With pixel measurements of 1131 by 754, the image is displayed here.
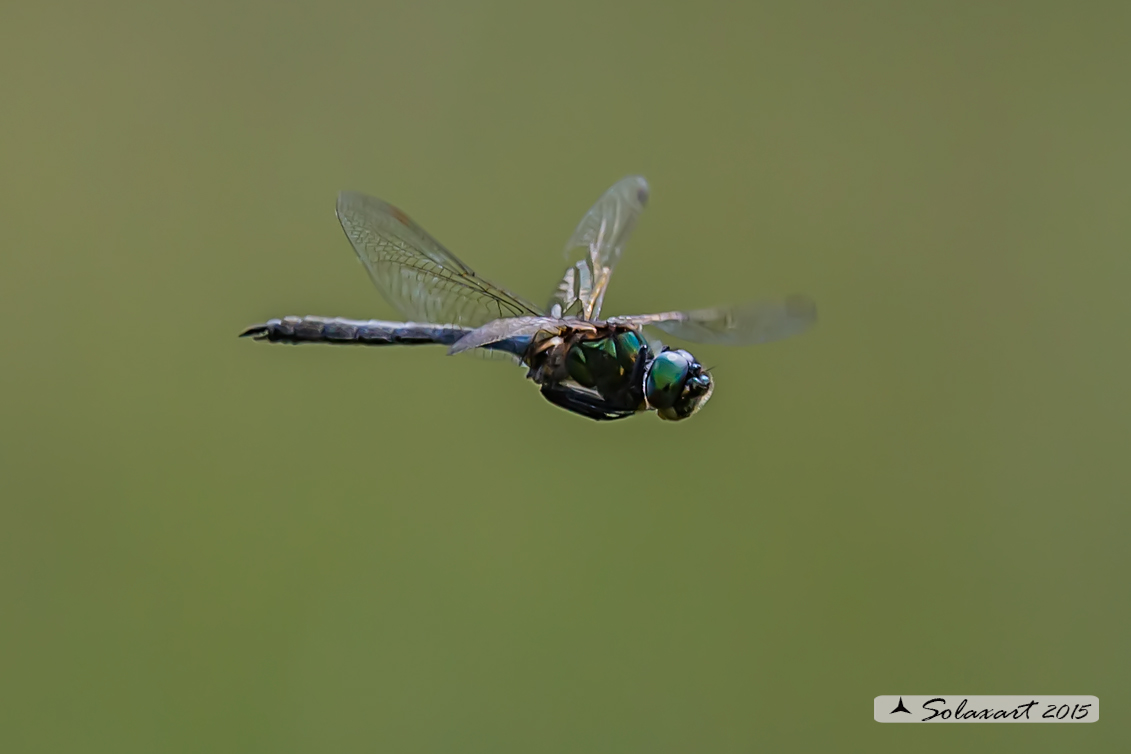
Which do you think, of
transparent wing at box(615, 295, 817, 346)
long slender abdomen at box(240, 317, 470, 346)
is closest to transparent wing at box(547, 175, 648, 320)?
long slender abdomen at box(240, 317, 470, 346)

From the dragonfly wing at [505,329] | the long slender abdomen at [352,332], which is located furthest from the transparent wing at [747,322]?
the long slender abdomen at [352,332]

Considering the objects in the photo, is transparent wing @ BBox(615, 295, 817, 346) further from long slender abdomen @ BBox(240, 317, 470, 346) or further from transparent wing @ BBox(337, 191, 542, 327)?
long slender abdomen @ BBox(240, 317, 470, 346)

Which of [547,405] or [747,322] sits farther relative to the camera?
[547,405]

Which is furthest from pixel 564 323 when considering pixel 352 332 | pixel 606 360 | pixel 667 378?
pixel 352 332

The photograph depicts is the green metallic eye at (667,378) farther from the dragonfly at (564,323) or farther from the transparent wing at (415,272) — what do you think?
the transparent wing at (415,272)

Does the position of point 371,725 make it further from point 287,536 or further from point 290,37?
point 290,37

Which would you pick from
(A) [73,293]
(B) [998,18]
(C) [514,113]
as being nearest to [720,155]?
(C) [514,113]

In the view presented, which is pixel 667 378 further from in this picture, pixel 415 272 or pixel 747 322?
pixel 415 272
